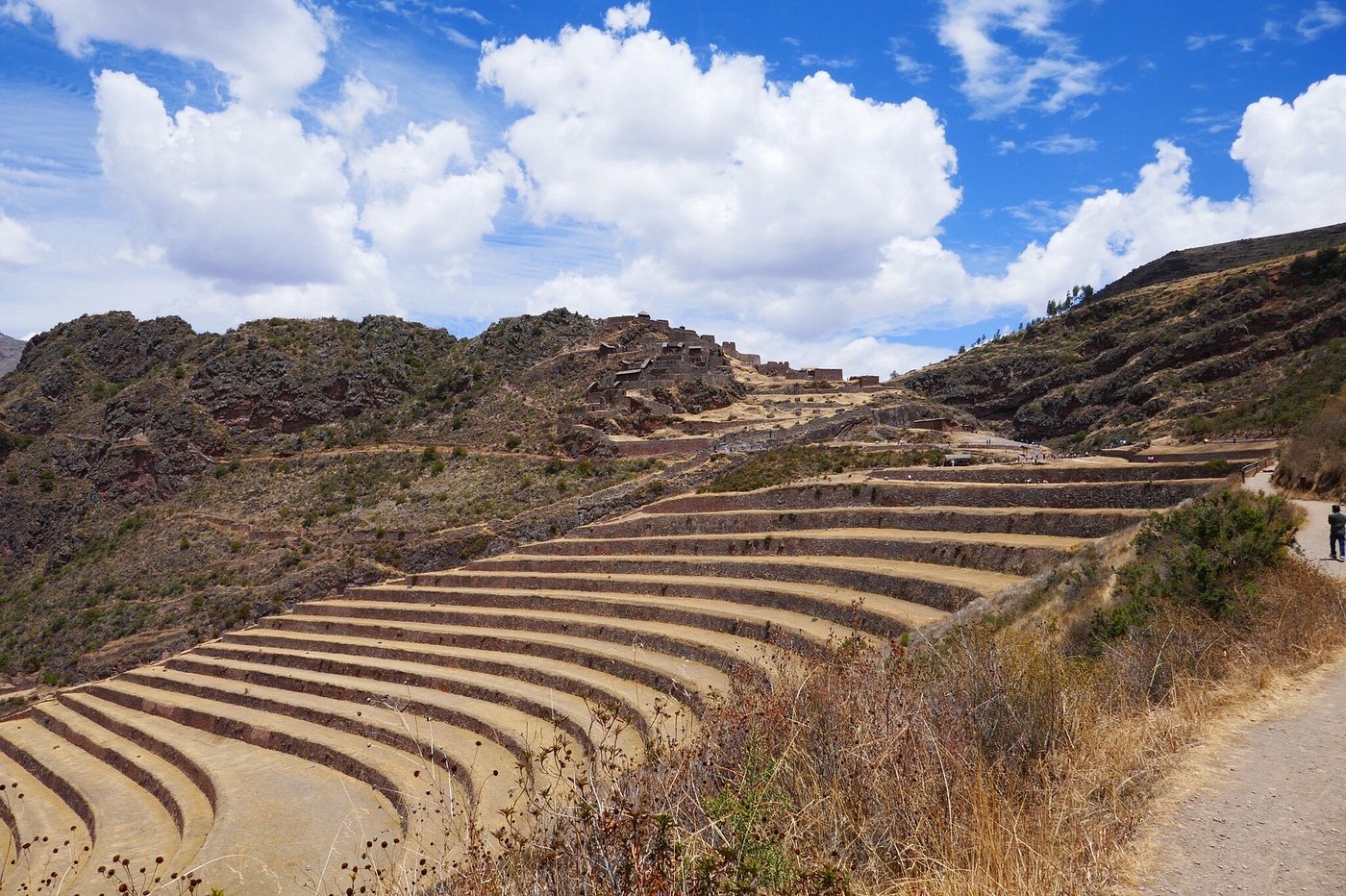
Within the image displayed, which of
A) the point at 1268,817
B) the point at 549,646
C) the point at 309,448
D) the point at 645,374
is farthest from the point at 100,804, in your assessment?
the point at 309,448

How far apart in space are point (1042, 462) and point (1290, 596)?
1167 cm

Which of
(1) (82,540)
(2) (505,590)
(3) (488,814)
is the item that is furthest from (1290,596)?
(1) (82,540)

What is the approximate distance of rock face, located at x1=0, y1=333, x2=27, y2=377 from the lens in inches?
4485

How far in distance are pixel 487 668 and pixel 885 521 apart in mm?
9172

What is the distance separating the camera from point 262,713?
17.0m

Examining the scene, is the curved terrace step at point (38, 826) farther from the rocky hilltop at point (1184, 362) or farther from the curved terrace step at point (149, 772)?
the rocky hilltop at point (1184, 362)

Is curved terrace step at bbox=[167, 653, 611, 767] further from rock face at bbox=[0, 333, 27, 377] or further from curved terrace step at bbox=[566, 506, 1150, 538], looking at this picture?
rock face at bbox=[0, 333, 27, 377]

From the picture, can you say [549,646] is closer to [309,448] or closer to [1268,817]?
[1268,817]

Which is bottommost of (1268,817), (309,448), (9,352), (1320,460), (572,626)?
(572,626)

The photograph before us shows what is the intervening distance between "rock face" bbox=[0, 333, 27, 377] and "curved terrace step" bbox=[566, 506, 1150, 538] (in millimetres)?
127286

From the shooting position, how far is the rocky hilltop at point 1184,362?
1389 inches

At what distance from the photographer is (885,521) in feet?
57.5

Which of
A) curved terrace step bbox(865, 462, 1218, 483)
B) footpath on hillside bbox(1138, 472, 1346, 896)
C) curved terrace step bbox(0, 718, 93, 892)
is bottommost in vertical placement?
curved terrace step bbox(0, 718, 93, 892)

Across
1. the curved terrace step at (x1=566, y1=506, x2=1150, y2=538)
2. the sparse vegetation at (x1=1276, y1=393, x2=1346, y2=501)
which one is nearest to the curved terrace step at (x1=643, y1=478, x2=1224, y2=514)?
the curved terrace step at (x1=566, y1=506, x2=1150, y2=538)
